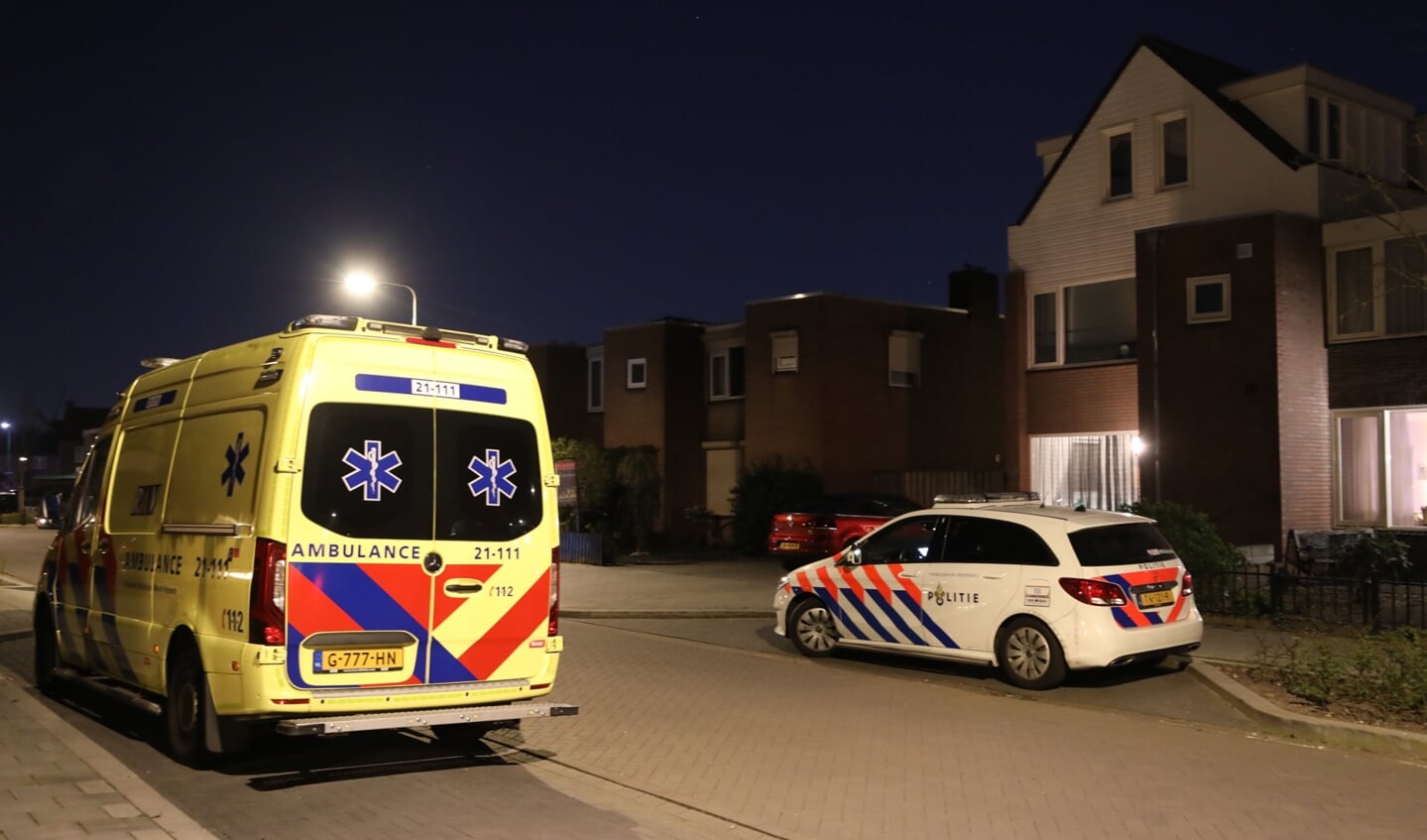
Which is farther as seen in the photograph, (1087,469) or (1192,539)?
(1087,469)

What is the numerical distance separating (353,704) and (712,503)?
87.1 feet

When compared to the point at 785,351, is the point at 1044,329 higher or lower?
lower

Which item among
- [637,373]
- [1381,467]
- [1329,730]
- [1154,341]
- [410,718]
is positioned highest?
[637,373]

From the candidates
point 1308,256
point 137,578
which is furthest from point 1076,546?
point 1308,256

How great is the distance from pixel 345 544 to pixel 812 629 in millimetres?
6766

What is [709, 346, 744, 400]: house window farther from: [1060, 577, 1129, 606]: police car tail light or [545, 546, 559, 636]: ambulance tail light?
[545, 546, 559, 636]: ambulance tail light

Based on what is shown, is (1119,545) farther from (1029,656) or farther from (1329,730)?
(1329,730)

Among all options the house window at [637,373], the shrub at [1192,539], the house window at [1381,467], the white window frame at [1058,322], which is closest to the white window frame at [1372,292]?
the house window at [1381,467]

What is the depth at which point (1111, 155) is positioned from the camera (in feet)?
80.1

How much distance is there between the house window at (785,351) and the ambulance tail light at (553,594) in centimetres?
2152

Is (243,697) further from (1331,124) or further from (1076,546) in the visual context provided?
(1331,124)

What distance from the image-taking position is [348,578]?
24.5 feet

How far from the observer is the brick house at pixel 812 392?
29.3 m

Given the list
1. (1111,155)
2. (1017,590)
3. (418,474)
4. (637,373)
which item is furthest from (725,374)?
(418,474)
